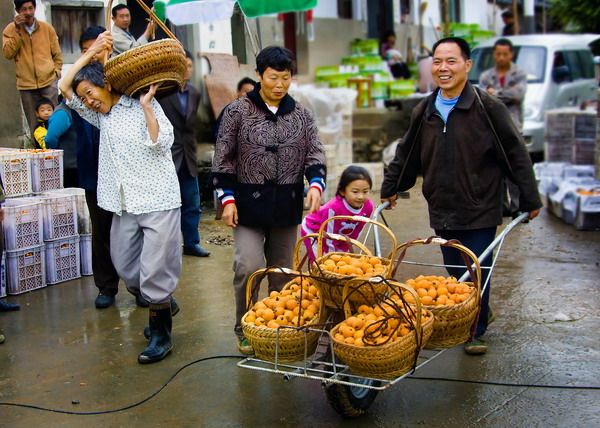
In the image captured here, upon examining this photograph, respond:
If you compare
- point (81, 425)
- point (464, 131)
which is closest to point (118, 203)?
point (81, 425)

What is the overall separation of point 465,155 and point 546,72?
10403mm

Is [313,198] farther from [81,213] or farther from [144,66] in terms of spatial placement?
[81,213]

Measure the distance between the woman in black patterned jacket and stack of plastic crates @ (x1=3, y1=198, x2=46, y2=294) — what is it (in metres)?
2.51

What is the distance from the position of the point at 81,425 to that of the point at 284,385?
1149 millimetres

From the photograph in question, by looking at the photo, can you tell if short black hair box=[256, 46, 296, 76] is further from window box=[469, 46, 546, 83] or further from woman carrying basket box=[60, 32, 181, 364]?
window box=[469, 46, 546, 83]

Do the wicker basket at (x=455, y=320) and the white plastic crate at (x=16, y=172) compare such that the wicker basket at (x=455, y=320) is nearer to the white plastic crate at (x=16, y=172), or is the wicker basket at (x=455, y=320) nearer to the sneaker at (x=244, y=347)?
the sneaker at (x=244, y=347)

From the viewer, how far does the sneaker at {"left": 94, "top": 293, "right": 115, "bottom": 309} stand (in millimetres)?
6844

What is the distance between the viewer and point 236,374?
5340mm

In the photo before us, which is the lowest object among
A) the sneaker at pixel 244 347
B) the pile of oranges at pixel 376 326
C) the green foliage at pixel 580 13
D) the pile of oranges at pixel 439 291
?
the sneaker at pixel 244 347

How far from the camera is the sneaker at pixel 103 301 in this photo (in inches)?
269

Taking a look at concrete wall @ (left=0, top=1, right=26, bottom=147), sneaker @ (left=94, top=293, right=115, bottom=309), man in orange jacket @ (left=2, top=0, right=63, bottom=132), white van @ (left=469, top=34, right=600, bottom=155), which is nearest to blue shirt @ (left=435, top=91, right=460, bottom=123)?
sneaker @ (left=94, top=293, right=115, bottom=309)

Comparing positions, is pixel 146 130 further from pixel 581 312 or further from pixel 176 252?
pixel 581 312

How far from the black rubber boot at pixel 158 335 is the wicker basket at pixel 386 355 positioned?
1760 mm

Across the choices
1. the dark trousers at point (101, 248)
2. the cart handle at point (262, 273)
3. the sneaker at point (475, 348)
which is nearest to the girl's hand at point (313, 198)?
the cart handle at point (262, 273)
